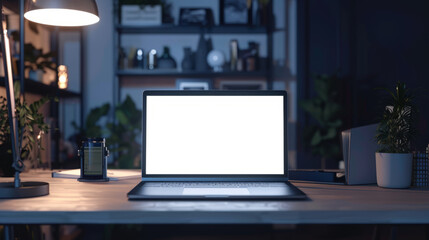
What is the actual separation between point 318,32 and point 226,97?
9.65 ft

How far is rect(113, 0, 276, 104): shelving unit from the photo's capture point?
3.88 meters

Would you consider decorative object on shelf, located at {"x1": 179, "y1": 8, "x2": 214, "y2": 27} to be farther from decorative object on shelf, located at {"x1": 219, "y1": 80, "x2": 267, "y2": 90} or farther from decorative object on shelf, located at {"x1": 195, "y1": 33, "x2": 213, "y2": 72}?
decorative object on shelf, located at {"x1": 219, "y1": 80, "x2": 267, "y2": 90}

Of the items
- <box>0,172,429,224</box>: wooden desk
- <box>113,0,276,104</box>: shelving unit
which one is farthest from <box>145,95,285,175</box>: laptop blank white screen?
<box>113,0,276,104</box>: shelving unit

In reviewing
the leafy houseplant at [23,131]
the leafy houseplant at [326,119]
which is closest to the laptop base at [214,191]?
the leafy houseplant at [23,131]

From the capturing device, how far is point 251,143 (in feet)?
4.00

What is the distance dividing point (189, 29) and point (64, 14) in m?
2.39

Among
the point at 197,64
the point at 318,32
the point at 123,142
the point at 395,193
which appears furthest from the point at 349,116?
the point at 395,193

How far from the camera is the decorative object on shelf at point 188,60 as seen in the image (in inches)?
154

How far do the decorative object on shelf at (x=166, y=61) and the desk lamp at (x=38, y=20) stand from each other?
2.26m

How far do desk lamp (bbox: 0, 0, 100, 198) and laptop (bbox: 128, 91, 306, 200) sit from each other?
33 cm

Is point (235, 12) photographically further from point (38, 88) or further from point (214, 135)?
point (214, 135)

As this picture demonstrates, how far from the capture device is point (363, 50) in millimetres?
3438

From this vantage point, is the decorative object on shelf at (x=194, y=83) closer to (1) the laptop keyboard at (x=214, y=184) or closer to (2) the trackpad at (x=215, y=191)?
(1) the laptop keyboard at (x=214, y=184)

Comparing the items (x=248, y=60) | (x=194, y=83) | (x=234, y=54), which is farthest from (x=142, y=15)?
(x=248, y=60)
